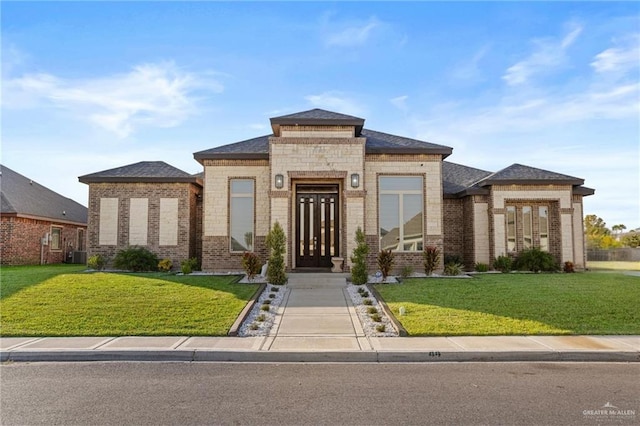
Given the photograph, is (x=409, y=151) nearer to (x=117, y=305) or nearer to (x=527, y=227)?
(x=527, y=227)

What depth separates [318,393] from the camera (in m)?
5.43

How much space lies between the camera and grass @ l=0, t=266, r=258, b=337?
8.49 m

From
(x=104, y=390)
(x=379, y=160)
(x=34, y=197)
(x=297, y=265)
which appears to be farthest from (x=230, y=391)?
(x=34, y=197)

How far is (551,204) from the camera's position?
59.7 ft

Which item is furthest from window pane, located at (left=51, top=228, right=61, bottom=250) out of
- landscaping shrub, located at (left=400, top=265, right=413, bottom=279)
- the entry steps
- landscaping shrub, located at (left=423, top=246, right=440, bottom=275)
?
landscaping shrub, located at (left=423, top=246, right=440, bottom=275)

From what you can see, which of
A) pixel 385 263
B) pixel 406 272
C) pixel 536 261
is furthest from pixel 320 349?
pixel 536 261

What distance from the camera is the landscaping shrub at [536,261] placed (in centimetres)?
1705

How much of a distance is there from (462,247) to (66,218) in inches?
805

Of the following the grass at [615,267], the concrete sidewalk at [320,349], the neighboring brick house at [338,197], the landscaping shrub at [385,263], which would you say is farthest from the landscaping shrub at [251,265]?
the grass at [615,267]

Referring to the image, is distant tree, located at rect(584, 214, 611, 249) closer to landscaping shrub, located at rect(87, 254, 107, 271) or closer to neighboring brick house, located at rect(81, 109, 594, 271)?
neighboring brick house, located at rect(81, 109, 594, 271)

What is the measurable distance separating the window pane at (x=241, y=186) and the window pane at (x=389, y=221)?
15.5ft

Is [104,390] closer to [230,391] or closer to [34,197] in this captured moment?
[230,391]

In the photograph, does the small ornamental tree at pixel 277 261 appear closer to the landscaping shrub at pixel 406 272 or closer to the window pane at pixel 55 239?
the landscaping shrub at pixel 406 272

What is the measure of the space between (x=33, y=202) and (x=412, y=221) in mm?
18851
